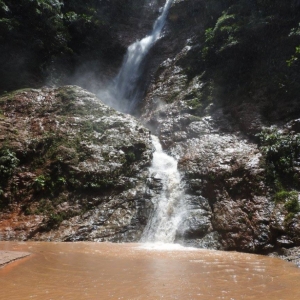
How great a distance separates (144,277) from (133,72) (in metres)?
22.8

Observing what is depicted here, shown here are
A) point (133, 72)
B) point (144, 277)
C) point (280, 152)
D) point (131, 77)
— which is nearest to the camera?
point (144, 277)

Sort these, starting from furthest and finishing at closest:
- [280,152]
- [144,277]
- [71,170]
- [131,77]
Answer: [131,77]
[71,170]
[280,152]
[144,277]

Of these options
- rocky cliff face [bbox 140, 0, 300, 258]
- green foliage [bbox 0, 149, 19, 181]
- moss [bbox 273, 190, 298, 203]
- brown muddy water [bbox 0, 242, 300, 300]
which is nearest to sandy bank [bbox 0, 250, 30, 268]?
brown muddy water [bbox 0, 242, 300, 300]

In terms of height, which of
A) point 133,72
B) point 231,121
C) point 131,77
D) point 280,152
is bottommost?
point 280,152

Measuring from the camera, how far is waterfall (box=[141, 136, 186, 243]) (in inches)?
447

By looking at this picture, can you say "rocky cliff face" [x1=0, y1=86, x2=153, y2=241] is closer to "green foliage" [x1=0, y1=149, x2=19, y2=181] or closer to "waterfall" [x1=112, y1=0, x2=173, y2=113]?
"green foliage" [x1=0, y1=149, x2=19, y2=181]

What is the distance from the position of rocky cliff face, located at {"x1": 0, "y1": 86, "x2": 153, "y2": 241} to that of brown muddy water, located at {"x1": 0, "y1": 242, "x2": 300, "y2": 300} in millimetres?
3581

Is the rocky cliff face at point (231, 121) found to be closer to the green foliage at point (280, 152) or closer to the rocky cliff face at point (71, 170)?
the green foliage at point (280, 152)

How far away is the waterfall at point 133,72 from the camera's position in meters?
24.4

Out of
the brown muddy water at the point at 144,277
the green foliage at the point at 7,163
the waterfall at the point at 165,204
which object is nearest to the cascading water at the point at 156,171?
the waterfall at the point at 165,204

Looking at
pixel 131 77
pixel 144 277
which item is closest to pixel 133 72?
pixel 131 77

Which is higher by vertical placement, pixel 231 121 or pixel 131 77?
pixel 131 77

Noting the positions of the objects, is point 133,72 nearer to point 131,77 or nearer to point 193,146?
point 131,77

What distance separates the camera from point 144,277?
224 inches
